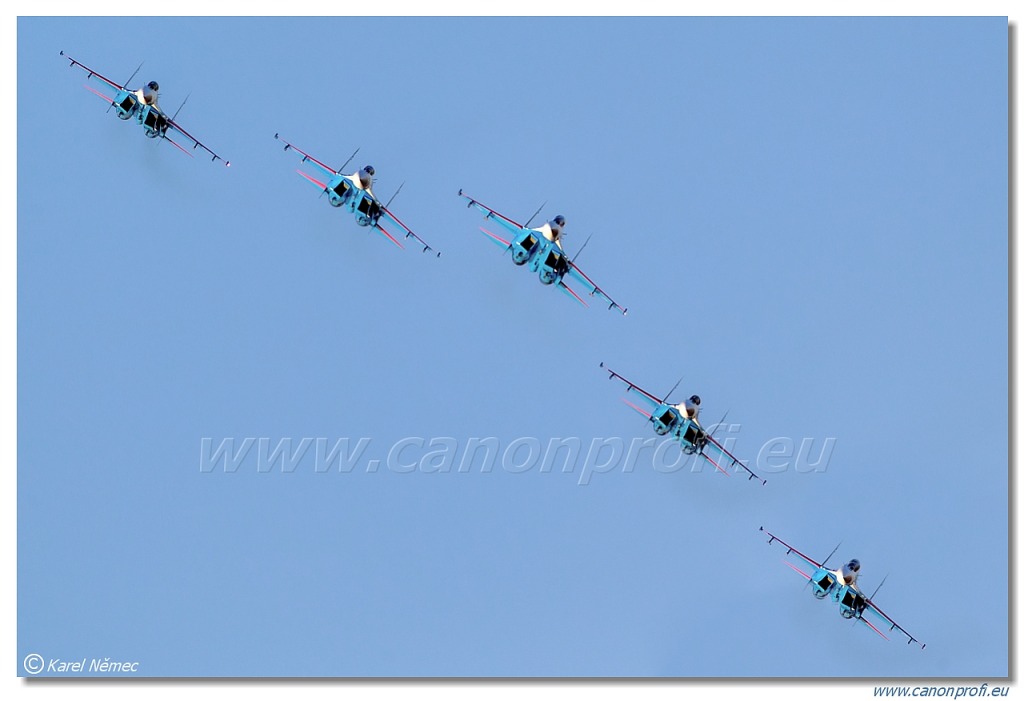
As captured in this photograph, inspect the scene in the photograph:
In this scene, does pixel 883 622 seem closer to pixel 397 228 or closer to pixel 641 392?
pixel 641 392

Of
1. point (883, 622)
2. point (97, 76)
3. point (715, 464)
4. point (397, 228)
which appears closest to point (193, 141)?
point (97, 76)

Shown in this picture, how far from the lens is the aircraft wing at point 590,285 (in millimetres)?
54969

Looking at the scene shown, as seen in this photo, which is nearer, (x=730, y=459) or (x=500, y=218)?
(x=500, y=218)

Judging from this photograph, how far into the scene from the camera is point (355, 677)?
52531mm

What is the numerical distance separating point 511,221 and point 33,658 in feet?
93.9

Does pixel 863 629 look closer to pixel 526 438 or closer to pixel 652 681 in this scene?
pixel 652 681

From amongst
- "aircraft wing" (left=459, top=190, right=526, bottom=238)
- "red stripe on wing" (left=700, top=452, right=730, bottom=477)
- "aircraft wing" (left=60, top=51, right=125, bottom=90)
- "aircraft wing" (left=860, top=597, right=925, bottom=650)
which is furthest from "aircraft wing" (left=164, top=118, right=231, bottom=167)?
"aircraft wing" (left=860, top=597, right=925, bottom=650)

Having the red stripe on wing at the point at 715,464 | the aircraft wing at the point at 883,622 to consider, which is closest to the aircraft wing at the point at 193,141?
the red stripe on wing at the point at 715,464

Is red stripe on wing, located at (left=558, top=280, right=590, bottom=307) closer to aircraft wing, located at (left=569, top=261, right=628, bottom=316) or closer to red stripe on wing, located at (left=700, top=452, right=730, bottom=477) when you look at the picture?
aircraft wing, located at (left=569, top=261, right=628, bottom=316)

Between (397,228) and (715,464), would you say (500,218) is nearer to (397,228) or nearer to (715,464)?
(397,228)

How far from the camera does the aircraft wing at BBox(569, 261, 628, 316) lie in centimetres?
5497

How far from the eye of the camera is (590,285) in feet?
181

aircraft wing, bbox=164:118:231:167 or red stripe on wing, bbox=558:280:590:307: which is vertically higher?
red stripe on wing, bbox=558:280:590:307

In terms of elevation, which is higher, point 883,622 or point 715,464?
point 715,464
